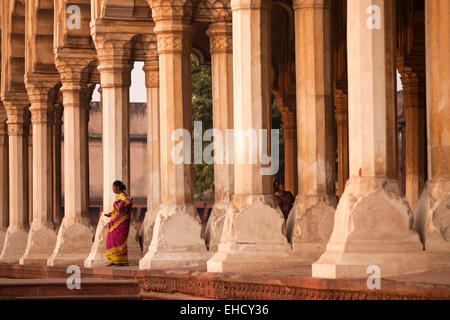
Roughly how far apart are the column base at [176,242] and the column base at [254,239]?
9.42 feet

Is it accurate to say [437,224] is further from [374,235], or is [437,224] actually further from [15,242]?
[15,242]

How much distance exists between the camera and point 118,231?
18562 mm

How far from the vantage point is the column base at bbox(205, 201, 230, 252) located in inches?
659

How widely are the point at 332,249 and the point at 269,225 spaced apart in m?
2.84

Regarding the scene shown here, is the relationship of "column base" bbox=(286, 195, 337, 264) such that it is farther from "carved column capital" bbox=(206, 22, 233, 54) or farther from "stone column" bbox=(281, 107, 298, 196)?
"stone column" bbox=(281, 107, 298, 196)

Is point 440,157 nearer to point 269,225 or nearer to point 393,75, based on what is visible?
point 393,75

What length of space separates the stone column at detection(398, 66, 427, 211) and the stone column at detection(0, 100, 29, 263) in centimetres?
1067

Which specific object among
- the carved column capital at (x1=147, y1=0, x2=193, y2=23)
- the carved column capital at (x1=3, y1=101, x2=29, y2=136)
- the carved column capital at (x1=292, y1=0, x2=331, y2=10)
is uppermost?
the carved column capital at (x1=147, y1=0, x2=193, y2=23)

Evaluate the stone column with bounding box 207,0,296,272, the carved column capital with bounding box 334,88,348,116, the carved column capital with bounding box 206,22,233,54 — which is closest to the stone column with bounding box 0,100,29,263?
the carved column capital with bounding box 334,88,348,116

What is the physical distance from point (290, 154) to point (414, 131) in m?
5.45

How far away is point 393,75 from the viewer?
10.6 m

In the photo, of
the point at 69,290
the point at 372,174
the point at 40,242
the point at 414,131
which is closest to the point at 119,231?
the point at 69,290
